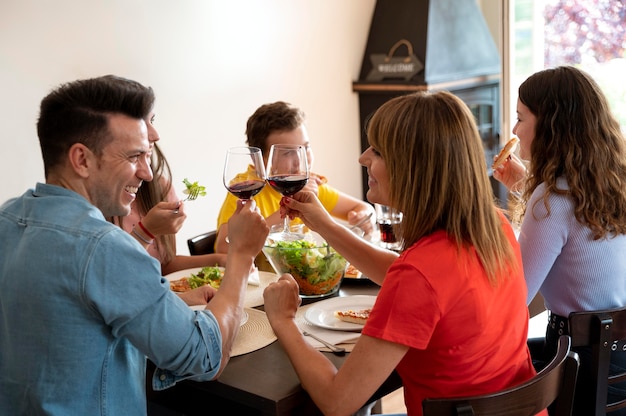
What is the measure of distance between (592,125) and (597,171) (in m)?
0.13

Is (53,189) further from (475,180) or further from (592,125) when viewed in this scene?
(592,125)

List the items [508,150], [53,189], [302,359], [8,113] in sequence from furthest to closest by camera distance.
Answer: [8,113] < [508,150] < [302,359] < [53,189]

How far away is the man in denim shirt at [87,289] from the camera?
1330mm

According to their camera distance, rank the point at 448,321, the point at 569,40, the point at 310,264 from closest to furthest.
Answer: the point at 448,321 → the point at 310,264 → the point at 569,40

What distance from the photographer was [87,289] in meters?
1.31

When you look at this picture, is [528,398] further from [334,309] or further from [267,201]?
[267,201]

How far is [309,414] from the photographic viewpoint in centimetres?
153

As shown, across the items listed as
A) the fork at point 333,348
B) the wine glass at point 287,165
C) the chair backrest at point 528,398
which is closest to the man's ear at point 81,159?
the wine glass at point 287,165

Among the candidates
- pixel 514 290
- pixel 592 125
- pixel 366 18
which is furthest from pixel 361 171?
pixel 514 290

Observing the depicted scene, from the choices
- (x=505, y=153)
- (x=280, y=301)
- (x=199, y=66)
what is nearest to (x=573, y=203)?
(x=505, y=153)

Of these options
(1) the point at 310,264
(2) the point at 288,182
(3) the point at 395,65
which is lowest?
(1) the point at 310,264

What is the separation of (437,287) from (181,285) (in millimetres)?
947

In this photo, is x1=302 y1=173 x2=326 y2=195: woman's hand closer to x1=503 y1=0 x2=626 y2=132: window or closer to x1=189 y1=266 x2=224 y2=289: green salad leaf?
x1=189 y1=266 x2=224 y2=289: green salad leaf

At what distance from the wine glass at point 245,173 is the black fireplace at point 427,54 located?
2873mm
